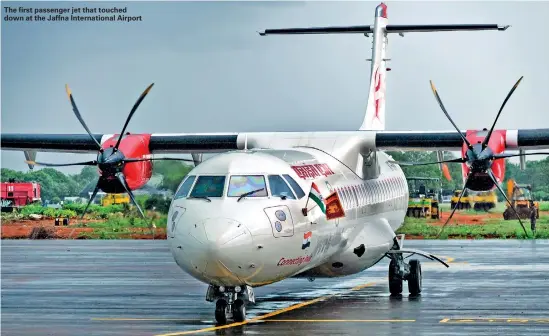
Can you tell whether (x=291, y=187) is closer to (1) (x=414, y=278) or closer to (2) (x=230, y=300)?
(2) (x=230, y=300)

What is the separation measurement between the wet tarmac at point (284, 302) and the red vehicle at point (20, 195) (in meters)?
28.4

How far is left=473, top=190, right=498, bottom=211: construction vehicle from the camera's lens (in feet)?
175

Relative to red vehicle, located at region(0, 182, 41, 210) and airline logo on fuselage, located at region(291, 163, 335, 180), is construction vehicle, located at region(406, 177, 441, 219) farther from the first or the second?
airline logo on fuselage, located at region(291, 163, 335, 180)

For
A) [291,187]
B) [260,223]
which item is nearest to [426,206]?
[291,187]

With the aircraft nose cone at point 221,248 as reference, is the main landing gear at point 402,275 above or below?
below

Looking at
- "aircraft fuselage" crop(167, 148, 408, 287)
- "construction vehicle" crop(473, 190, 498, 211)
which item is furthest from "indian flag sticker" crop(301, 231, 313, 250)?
"construction vehicle" crop(473, 190, 498, 211)

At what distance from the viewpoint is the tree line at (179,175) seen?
31141 mm

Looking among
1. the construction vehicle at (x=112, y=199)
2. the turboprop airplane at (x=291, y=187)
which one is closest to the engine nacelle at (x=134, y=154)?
the turboprop airplane at (x=291, y=187)

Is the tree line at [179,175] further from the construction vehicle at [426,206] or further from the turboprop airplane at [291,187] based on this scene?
the turboprop airplane at [291,187]

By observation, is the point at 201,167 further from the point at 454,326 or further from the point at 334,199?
the point at 454,326

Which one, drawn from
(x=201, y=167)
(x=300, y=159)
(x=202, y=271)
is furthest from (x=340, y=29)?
(x=202, y=271)

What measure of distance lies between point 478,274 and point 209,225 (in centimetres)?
1226

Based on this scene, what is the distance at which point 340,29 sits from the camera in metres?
27.9

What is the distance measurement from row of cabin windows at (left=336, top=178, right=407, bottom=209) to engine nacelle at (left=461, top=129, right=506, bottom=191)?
5.89ft
